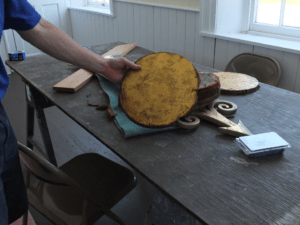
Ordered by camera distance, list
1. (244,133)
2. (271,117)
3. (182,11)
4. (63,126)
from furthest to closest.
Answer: (63,126) → (182,11) → (271,117) → (244,133)

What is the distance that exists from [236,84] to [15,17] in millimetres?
1020

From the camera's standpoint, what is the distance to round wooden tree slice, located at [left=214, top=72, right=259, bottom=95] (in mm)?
1312

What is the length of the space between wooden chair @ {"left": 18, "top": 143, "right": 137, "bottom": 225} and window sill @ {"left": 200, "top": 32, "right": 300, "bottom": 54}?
4.63 ft

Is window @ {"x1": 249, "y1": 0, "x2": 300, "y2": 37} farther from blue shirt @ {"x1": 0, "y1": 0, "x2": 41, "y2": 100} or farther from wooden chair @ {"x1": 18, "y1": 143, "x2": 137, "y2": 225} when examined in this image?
blue shirt @ {"x1": 0, "y1": 0, "x2": 41, "y2": 100}

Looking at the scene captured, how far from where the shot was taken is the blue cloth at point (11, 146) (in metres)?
1.00

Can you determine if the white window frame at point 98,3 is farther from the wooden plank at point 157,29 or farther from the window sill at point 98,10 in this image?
the wooden plank at point 157,29

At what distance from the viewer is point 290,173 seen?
30.7 inches

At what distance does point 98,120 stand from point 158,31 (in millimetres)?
2098

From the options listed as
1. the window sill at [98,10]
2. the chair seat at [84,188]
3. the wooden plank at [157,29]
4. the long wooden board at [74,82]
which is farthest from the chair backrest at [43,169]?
the window sill at [98,10]

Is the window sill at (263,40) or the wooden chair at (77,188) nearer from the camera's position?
the wooden chair at (77,188)

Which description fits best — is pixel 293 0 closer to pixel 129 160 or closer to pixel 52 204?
pixel 129 160

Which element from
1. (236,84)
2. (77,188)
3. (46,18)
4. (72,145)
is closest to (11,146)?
(77,188)

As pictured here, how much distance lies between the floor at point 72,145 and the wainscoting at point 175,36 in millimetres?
1232

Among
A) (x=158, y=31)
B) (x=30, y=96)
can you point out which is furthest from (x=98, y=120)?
(x=158, y=31)
